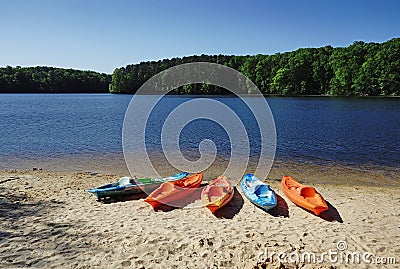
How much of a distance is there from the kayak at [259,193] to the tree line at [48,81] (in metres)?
127

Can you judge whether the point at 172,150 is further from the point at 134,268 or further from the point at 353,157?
the point at 134,268

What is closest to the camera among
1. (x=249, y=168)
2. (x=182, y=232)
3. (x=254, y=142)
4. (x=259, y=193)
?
(x=182, y=232)

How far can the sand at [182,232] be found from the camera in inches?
208

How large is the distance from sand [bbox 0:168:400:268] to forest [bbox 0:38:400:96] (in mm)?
51142

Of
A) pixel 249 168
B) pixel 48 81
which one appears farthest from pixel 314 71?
pixel 48 81

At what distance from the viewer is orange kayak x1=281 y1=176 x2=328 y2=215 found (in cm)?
778

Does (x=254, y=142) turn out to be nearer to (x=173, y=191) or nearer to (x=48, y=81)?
(x=173, y=191)

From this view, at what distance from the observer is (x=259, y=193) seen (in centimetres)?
920

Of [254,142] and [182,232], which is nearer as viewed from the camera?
[182,232]

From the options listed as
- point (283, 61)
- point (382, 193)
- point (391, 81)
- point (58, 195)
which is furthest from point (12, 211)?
point (283, 61)

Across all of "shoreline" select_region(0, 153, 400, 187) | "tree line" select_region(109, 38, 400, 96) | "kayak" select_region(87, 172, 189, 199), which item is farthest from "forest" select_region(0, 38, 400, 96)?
"kayak" select_region(87, 172, 189, 199)

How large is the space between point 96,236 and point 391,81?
77.1m

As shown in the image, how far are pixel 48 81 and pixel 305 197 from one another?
130 m

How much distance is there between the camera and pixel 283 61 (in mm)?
92062
